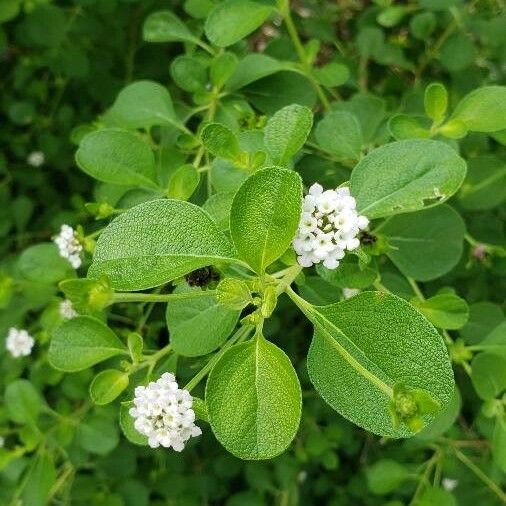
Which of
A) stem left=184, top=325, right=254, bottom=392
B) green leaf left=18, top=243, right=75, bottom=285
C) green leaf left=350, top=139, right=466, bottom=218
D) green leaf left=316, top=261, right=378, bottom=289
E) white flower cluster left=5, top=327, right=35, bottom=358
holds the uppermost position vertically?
green leaf left=350, top=139, right=466, bottom=218

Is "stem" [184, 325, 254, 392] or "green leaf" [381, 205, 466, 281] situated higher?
"stem" [184, 325, 254, 392]

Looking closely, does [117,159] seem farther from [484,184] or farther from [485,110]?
[484,184]

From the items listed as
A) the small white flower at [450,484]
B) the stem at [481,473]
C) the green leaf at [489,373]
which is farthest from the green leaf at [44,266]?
the small white flower at [450,484]

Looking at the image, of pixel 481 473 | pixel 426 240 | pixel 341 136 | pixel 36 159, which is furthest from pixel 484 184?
pixel 36 159

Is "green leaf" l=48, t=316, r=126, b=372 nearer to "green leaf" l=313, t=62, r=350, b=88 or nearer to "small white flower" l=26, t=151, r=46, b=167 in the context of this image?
"green leaf" l=313, t=62, r=350, b=88

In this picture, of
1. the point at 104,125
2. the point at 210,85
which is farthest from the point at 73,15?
the point at 210,85

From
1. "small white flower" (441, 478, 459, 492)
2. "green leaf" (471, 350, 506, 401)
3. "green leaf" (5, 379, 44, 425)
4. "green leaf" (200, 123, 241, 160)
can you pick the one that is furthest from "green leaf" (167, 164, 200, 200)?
"small white flower" (441, 478, 459, 492)
